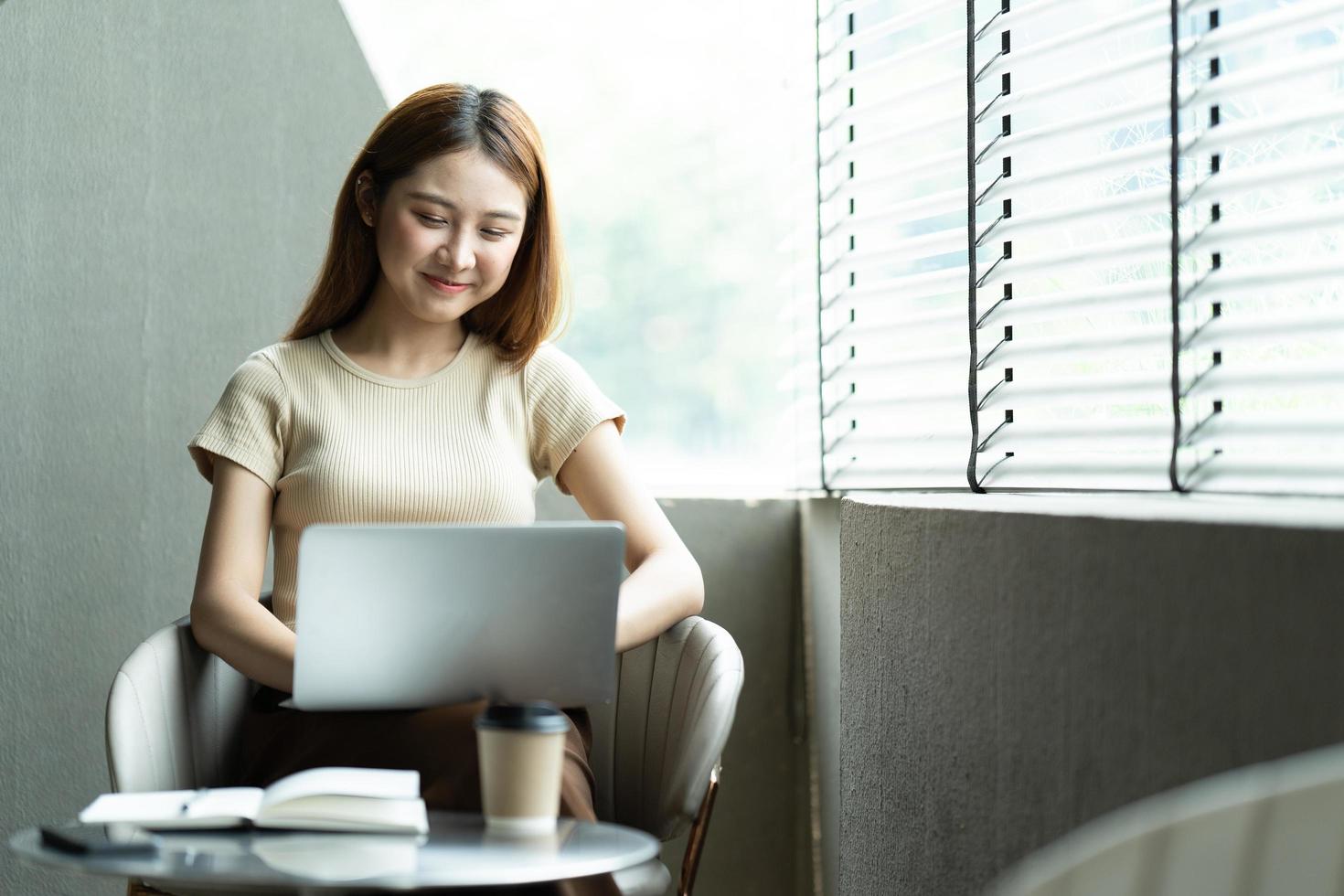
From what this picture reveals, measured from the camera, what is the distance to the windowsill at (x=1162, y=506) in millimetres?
1182

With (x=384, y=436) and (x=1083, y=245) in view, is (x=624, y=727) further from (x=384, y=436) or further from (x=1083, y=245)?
(x=1083, y=245)

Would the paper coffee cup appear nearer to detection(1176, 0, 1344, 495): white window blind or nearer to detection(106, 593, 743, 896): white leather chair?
detection(106, 593, 743, 896): white leather chair

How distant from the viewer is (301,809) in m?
1.31

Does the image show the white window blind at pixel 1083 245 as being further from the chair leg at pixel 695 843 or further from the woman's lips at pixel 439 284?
the woman's lips at pixel 439 284

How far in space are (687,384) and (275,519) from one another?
111 cm

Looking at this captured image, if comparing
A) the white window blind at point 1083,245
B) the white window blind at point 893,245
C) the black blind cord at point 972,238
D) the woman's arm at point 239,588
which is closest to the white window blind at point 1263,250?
the white window blind at point 1083,245

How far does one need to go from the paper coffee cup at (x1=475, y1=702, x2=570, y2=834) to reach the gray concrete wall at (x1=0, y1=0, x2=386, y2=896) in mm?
1468

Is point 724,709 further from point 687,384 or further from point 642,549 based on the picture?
point 687,384

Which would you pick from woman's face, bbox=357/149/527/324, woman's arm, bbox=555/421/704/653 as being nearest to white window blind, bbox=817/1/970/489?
woman's arm, bbox=555/421/704/653

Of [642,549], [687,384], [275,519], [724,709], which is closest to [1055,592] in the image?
[724,709]

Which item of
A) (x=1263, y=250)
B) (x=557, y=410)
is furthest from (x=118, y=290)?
(x=1263, y=250)

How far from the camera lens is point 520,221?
6.83ft

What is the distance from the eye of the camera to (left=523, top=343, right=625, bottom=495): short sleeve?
2133 millimetres

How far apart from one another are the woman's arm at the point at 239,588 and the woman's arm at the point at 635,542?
468mm
